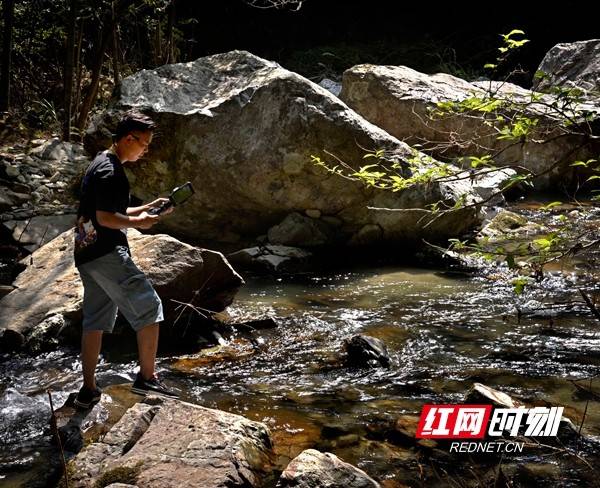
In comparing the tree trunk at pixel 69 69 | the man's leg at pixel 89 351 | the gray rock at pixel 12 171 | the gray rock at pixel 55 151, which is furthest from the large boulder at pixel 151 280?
the tree trunk at pixel 69 69

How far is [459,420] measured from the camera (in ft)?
11.9

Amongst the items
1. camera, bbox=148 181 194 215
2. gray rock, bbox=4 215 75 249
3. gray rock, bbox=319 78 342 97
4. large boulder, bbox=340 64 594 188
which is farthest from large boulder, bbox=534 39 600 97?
camera, bbox=148 181 194 215

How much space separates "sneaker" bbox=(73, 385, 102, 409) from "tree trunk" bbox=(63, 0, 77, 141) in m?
7.61

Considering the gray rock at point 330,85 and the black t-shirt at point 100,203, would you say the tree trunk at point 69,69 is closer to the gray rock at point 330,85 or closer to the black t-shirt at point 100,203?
the gray rock at point 330,85

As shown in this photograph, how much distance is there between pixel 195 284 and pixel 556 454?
121 inches

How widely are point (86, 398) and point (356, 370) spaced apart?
1.85 metres

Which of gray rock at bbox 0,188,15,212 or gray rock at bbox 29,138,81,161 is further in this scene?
gray rock at bbox 29,138,81,161

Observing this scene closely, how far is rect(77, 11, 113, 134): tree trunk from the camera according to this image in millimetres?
10289

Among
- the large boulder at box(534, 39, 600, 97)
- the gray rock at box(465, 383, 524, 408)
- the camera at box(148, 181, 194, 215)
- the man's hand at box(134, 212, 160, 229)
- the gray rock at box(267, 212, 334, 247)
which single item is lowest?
the gray rock at box(267, 212, 334, 247)

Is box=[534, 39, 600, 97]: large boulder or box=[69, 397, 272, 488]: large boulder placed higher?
box=[534, 39, 600, 97]: large boulder

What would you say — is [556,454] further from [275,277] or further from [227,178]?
[227,178]

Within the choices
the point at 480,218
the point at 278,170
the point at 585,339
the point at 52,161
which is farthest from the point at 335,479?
the point at 52,161

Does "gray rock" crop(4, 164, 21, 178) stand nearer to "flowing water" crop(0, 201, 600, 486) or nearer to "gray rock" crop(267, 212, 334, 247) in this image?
"gray rock" crop(267, 212, 334, 247)

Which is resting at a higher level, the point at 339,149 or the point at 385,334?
the point at 339,149
